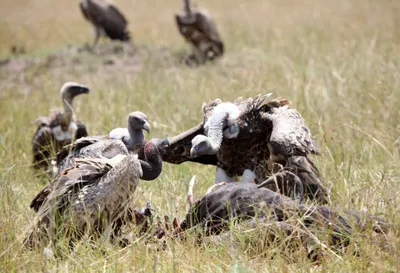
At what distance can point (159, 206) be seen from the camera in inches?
189

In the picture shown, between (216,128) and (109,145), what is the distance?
756 mm

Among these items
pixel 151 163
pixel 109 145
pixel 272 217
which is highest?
pixel 109 145

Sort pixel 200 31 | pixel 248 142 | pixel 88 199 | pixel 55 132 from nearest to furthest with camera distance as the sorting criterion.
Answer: pixel 88 199 → pixel 248 142 → pixel 55 132 → pixel 200 31

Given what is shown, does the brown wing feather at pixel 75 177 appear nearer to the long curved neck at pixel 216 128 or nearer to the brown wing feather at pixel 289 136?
the long curved neck at pixel 216 128

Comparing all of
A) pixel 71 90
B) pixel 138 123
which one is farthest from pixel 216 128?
pixel 71 90

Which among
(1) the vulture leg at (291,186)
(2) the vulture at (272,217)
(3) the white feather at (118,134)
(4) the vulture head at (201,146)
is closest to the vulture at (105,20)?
(3) the white feather at (118,134)

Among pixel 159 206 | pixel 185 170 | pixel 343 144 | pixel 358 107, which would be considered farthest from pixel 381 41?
pixel 159 206

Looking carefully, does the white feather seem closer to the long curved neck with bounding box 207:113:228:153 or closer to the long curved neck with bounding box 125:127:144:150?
the long curved neck with bounding box 125:127:144:150

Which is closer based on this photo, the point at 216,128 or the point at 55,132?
the point at 216,128

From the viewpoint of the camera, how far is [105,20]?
12320mm

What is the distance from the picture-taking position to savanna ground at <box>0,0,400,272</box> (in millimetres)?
3863

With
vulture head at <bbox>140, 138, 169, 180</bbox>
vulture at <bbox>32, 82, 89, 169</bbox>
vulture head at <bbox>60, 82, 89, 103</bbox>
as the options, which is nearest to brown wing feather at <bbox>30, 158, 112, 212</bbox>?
vulture head at <bbox>140, 138, 169, 180</bbox>

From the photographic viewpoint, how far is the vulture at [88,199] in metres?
4.15

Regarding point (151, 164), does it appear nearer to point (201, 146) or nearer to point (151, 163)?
point (151, 163)
